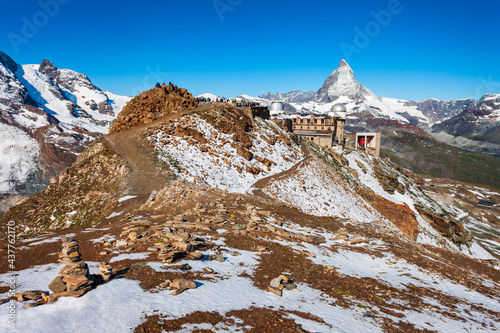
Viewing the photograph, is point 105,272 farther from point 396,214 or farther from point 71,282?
point 396,214

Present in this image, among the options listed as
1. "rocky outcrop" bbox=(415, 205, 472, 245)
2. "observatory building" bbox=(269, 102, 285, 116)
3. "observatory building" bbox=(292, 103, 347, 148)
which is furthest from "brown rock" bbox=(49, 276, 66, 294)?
"observatory building" bbox=(269, 102, 285, 116)

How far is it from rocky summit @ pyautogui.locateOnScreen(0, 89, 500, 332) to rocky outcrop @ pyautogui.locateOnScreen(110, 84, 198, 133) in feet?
5.08

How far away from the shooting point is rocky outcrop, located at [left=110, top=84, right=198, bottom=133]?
47.7 metres

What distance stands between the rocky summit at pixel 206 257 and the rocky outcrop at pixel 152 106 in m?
1.55

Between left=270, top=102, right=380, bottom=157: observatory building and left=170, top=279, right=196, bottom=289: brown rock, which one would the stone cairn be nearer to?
left=170, top=279, right=196, bottom=289: brown rock

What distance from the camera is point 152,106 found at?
49688 mm

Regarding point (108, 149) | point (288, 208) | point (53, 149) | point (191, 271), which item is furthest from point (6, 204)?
point (191, 271)

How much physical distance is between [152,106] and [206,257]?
41890 mm

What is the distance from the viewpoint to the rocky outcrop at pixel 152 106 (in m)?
47.7

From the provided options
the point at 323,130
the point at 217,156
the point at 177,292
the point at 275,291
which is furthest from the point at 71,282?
the point at 323,130

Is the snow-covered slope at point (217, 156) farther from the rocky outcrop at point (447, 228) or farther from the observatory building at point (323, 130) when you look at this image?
the rocky outcrop at point (447, 228)

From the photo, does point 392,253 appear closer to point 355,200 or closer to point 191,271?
point 191,271

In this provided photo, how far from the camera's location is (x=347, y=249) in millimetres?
20391

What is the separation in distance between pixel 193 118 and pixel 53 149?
16826cm
